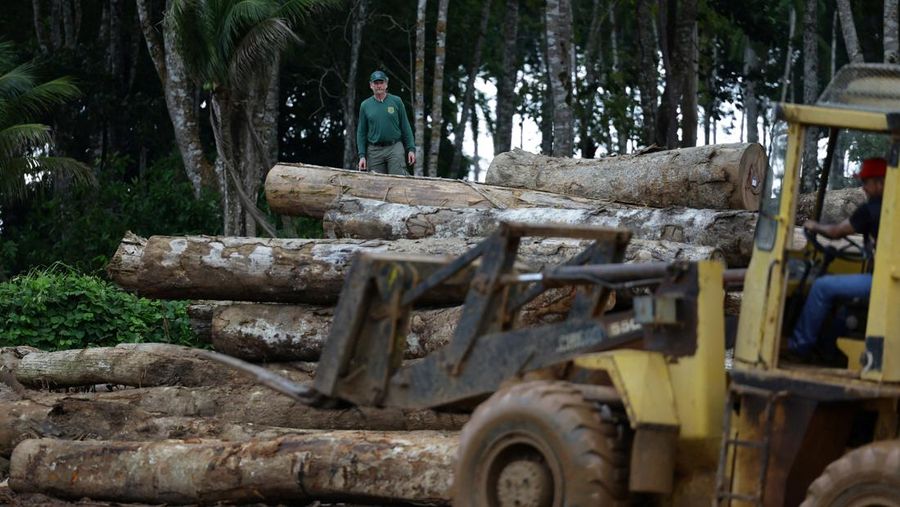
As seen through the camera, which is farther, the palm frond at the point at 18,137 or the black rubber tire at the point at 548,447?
the palm frond at the point at 18,137

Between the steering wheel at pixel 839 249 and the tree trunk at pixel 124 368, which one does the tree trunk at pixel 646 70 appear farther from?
the steering wheel at pixel 839 249

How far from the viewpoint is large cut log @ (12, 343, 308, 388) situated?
12.9 meters

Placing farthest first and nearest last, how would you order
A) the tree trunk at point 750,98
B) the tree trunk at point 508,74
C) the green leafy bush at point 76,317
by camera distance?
the tree trunk at point 750,98 → the tree trunk at point 508,74 → the green leafy bush at point 76,317

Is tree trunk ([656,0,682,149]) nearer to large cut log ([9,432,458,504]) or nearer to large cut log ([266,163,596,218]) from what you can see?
large cut log ([266,163,596,218])

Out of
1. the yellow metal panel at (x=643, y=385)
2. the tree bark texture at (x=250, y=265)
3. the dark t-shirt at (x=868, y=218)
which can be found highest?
the dark t-shirt at (x=868, y=218)

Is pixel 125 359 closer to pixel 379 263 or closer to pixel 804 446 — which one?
pixel 379 263

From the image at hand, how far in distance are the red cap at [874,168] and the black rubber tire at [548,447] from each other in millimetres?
1873

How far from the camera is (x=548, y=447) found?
768cm

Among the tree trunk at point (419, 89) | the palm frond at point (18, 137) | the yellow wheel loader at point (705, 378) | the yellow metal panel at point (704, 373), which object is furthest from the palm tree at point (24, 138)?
the yellow metal panel at point (704, 373)

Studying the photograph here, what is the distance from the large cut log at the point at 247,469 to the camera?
973cm

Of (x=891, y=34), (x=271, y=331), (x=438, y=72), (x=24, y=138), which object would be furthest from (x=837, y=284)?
(x=24, y=138)

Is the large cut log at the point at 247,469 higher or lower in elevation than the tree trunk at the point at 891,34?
lower

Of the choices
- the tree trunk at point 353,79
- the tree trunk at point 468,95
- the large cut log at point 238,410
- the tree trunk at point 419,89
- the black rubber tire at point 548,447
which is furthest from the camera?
the tree trunk at point 468,95

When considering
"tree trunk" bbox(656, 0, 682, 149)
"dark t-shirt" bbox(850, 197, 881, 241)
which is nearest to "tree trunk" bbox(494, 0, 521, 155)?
"tree trunk" bbox(656, 0, 682, 149)
